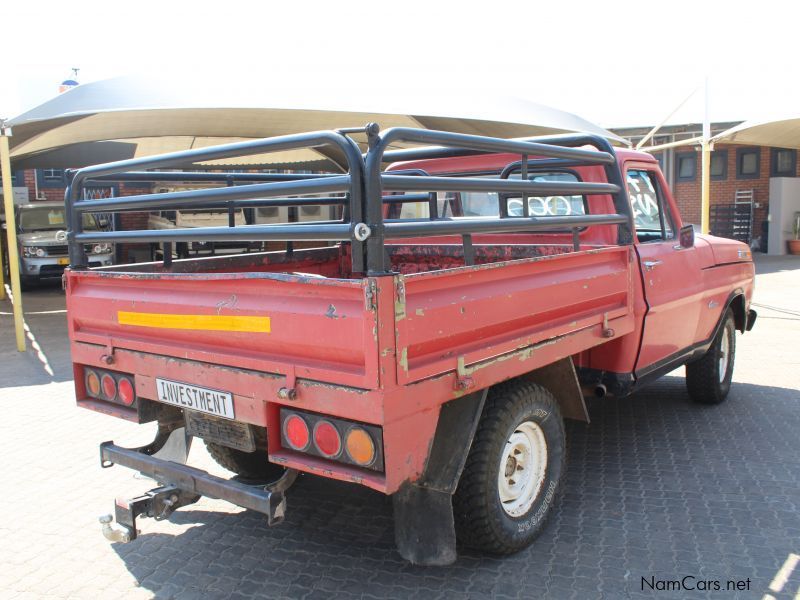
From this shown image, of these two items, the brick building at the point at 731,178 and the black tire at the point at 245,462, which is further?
the brick building at the point at 731,178

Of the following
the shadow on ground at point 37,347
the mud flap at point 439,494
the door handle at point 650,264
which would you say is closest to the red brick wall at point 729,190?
the shadow on ground at point 37,347

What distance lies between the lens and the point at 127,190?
57.6 ft

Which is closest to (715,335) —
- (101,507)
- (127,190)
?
(101,507)

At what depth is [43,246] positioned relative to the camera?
1461cm

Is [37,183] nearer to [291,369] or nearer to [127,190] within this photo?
[127,190]

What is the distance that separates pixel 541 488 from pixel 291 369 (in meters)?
1.48

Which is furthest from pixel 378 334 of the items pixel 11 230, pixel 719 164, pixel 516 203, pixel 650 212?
pixel 719 164

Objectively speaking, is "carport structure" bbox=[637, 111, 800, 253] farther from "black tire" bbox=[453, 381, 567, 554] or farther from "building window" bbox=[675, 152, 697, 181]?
"black tire" bbox=[453, 381, 567, 554]

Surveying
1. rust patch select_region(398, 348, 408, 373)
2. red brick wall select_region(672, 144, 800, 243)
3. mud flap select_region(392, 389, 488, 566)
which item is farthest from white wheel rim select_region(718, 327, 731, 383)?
red brick wall select_region(672, 144, 800, 243)

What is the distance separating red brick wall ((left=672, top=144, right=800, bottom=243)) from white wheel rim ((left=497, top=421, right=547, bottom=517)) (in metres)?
18.7

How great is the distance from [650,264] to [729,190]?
18877 millimetres

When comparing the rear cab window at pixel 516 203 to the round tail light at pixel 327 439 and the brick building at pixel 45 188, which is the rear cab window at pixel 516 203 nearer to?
the round tail light at pixel 327 439

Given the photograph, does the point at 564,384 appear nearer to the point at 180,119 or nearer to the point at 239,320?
the point at 239,320

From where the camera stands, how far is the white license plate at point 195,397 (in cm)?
297
